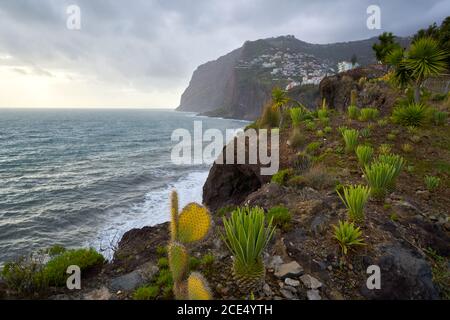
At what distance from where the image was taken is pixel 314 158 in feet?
33.7

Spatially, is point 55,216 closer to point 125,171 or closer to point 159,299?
point 125,171

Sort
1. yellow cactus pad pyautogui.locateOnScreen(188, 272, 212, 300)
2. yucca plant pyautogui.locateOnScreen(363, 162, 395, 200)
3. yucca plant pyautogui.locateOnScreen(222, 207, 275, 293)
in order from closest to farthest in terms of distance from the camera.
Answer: yellow cactus pad pyautogui.locateOnScreen(188, 272, 212, 300) → yucca plant pyautogui.locateOnScreen(222, 207, 275, 293) → yucca plant pyautogui.locateOnScreen(363, 162, 395, 200)

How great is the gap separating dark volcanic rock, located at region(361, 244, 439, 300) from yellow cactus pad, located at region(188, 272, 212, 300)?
101 inches

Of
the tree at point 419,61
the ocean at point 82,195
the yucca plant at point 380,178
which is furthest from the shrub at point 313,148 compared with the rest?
the ocean at point 82,195

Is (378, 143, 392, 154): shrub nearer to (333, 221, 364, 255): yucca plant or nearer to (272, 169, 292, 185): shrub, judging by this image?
(272, 169, 292, 185): shrub

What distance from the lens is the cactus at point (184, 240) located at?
3490mm

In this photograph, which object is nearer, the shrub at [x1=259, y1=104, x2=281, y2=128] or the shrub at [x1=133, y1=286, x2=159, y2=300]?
the shrub at [x1=133, y1=286, x2=159, y2=300]

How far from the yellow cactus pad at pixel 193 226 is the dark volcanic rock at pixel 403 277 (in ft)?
8.78

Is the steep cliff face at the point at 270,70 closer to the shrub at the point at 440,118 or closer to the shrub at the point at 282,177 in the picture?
the shrub at the point at 440,118

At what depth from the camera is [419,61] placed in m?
12.1

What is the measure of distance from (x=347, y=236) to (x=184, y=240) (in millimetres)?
2862

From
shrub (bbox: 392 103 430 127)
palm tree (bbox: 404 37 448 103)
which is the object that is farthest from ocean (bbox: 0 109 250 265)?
palm tree (bbox: 404 37 448 103)

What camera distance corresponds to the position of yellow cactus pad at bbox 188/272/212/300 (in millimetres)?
3304
